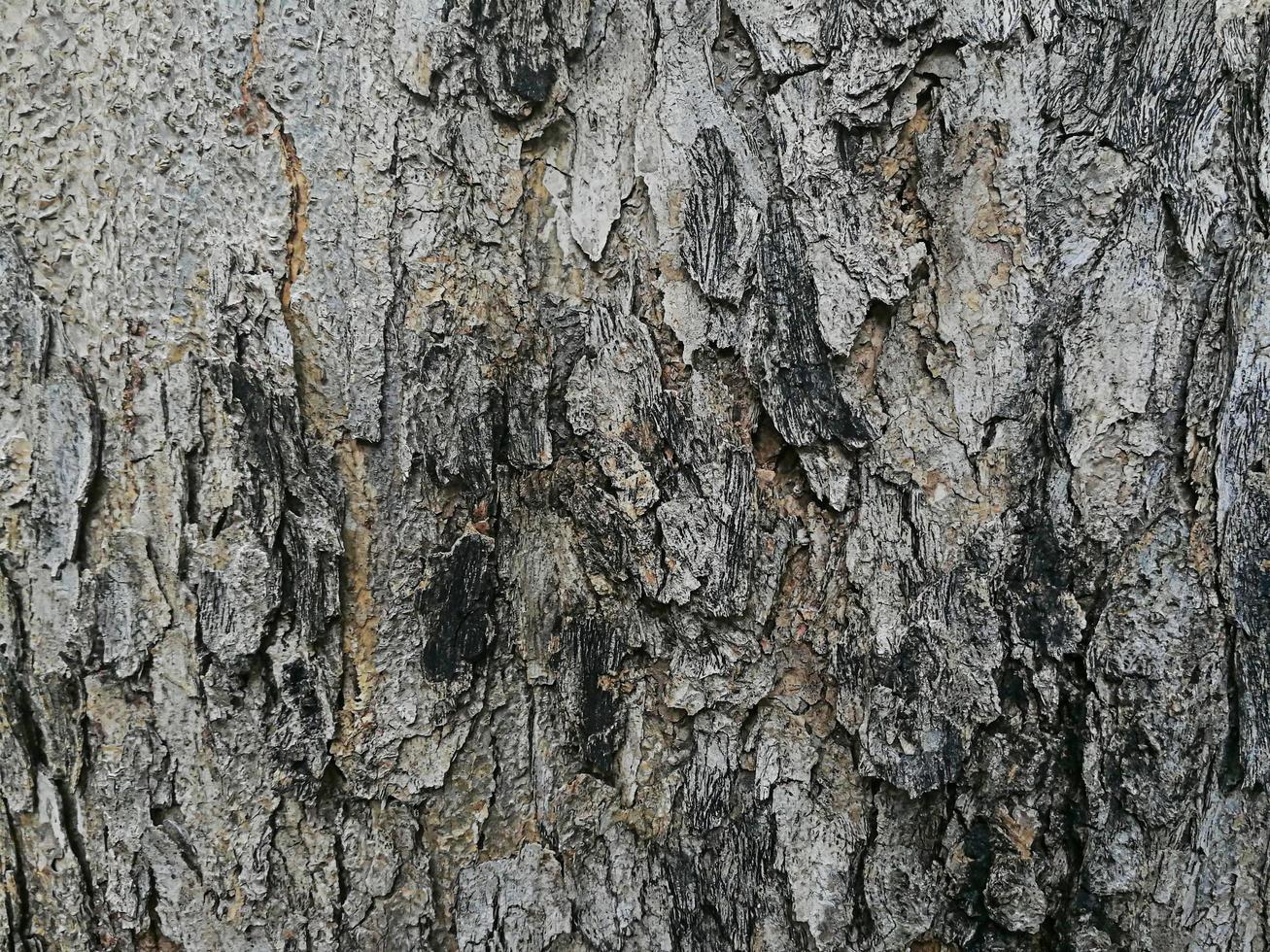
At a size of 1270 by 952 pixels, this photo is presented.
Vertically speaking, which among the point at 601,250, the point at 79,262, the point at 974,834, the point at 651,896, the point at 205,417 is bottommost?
the point at 651,896

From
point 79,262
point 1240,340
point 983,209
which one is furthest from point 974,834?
point 79,262

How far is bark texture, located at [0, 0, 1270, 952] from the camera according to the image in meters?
1.12

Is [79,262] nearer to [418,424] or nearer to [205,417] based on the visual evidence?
[205,417]

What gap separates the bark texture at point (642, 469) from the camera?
1119mm

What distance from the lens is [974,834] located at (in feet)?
3.94

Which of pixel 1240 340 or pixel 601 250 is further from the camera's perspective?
pixel 601 250

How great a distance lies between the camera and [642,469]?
1.21 m

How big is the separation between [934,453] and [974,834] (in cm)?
54

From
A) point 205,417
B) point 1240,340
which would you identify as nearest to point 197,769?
point 205,417

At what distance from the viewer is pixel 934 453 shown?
3.89 feet

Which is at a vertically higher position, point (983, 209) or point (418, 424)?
point (983, 209)

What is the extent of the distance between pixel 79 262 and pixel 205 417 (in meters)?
0.27

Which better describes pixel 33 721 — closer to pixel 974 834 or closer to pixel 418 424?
pixel 418 424

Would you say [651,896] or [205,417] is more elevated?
[205,417]
